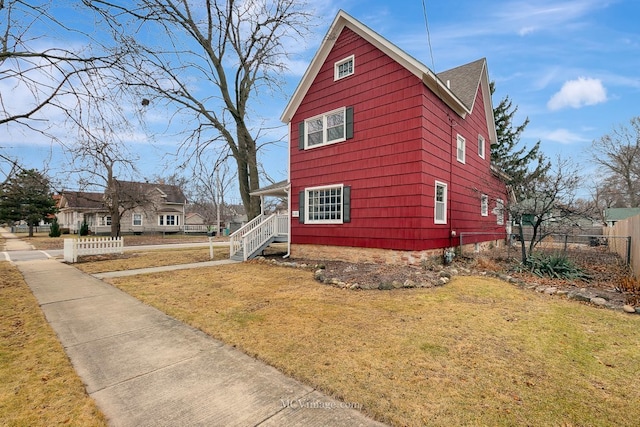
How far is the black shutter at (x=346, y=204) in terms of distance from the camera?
10.9m

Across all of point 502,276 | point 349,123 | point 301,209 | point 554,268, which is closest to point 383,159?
point 349,123

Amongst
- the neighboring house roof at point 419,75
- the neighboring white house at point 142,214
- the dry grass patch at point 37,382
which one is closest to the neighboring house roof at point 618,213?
the neighboring house roof at point 419,75

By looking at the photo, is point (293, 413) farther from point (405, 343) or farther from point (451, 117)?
point (451, 117)

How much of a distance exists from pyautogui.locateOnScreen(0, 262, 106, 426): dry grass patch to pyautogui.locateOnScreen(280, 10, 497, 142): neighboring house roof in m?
10.2

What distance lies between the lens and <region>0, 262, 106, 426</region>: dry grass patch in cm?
243

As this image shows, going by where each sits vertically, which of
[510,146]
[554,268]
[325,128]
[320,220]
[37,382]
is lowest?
[37,382]

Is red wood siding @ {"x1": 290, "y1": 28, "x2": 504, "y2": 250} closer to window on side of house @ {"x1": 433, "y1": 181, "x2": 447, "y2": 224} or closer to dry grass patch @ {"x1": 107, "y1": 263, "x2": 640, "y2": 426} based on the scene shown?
window on side of house @ {"x1": 433, "y1": 181, "x2": 447, "y2": 224}

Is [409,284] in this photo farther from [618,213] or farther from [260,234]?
[618,213]

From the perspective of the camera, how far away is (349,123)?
11.0 m

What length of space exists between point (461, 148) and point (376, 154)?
15.0 feet

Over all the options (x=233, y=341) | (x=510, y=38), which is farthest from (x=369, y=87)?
(x=233, y=341)

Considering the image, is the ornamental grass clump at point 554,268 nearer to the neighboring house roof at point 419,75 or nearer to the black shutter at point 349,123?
the neighboring house roof at point 419,75

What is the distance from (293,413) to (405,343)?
1913mm

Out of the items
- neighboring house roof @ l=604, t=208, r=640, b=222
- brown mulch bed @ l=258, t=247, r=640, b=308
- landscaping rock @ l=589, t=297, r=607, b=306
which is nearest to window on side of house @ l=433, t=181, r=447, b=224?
brown mulch bed @ l=258, t=247, r=640, b=308
